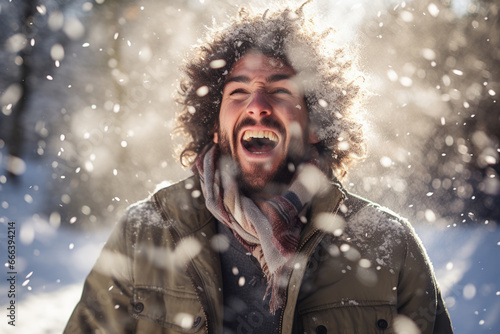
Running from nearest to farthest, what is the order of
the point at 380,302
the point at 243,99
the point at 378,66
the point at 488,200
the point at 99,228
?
the point at 380,302 < the point at 243,99 < the point at 99,228 < the point at 488,200 < the point at 378,66

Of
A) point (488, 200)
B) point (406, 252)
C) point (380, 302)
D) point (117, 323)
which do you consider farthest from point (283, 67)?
point (488, 200)

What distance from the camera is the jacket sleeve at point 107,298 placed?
2.03 metres

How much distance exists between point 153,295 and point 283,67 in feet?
5.23

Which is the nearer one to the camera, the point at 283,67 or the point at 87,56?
the point at 283,67

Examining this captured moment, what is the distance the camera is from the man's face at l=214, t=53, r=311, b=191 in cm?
238

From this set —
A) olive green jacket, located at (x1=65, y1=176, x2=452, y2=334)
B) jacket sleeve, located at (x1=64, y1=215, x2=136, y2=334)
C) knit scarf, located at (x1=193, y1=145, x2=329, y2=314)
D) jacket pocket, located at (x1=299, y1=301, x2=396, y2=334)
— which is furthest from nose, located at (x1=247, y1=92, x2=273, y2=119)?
jacket pocket, located at (x1=299, y1=301, x2=396, y2=334)

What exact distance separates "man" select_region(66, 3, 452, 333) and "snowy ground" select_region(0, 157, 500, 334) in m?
2.20

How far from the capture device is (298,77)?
2.63 metres

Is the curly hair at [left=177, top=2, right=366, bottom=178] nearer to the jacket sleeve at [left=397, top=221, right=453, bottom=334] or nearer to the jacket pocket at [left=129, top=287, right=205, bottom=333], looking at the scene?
the jacket sleeve at [left=397, top=221, right=453, bottom=334]

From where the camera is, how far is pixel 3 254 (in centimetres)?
504

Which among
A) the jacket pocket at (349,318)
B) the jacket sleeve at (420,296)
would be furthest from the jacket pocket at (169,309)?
the jacket sleeve at (420,296)

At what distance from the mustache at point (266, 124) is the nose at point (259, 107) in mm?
30

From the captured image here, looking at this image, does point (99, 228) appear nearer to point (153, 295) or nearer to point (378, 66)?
point (153, 295)

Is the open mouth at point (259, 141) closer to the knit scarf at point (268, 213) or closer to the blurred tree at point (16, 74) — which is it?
the knit scarf at point (268, 213)
